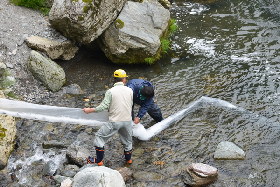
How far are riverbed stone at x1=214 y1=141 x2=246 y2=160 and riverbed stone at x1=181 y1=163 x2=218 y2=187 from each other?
77 centimetres

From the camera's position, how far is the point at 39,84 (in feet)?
27.2

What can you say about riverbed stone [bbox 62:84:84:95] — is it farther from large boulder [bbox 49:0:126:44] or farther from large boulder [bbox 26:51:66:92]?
large boulder [bbox 49:0:126:44]

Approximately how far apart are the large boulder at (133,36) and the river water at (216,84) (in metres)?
0.58

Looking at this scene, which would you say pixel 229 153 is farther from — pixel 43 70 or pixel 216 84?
pixel 43 70

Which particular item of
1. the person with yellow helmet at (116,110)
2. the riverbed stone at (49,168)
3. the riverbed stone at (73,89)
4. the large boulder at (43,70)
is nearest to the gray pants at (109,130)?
the person with yellow helmet at (116,110)

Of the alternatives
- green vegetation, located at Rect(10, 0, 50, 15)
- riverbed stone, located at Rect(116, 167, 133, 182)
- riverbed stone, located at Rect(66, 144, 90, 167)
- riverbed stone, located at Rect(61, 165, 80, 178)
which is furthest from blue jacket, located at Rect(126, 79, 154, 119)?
green vegetation, located at Rect(10, 0, 50, 15)

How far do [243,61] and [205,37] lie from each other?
105 inches

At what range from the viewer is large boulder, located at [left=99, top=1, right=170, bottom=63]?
9.60 meters

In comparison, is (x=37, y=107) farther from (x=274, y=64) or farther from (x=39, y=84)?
(x=274, y=64)

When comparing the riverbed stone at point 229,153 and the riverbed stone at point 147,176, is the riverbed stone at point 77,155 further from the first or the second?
the riverbed stone at point 229,153

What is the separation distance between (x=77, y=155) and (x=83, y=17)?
4.95 meters

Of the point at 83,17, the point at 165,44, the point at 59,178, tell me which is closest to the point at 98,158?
the point at 59,178

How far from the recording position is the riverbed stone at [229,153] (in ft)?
19.2

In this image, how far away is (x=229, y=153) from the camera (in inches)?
231
